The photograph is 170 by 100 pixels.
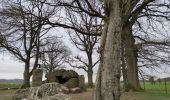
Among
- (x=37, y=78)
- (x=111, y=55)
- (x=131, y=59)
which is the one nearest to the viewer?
(x=111, y=55)

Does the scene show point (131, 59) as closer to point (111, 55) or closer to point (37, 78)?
point (37, 78)

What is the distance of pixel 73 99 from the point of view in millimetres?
20906

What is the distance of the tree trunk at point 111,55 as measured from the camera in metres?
12.1

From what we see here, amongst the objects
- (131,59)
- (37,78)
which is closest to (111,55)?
(131,59)

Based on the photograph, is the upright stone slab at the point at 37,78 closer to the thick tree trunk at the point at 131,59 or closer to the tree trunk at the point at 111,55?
the thick tree trunk at the point at 131,59

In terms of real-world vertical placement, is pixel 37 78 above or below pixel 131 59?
below

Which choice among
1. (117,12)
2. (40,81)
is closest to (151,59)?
(40,81)

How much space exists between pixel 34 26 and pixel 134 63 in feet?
34.9

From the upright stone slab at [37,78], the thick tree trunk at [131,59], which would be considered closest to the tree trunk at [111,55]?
the thick tree trunk at [131,59]

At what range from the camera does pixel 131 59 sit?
30.0 m

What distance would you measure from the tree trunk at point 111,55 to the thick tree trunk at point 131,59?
15647mm

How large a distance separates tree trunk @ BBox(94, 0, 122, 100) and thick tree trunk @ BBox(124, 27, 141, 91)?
15.6 m

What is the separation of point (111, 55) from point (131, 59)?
17.9 metres

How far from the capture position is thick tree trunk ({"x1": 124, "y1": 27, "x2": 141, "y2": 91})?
1127 inches
